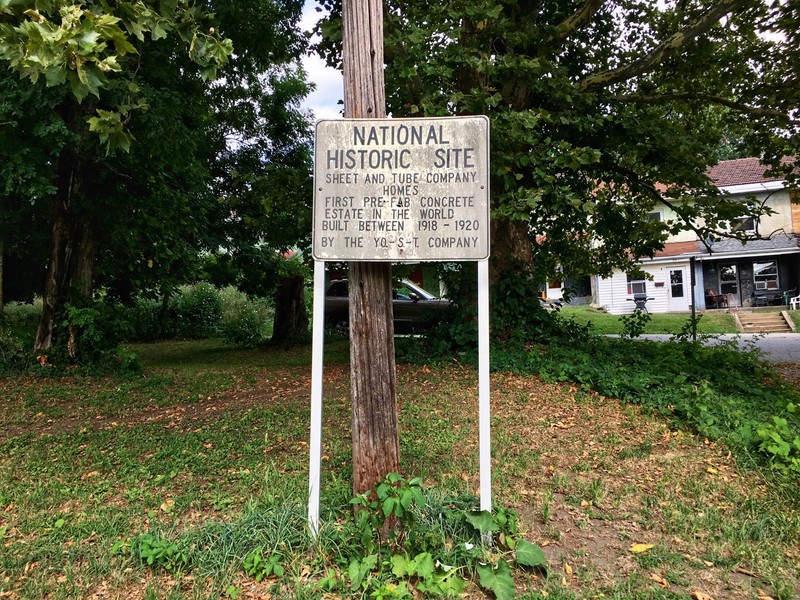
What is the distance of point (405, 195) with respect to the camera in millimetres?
3055

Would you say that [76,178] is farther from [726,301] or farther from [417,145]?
[726,301]

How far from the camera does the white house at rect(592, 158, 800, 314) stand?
23656mm

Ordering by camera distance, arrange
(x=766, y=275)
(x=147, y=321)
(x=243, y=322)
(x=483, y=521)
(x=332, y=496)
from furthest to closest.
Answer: (x=766, y=275), (x=147, y=321), (x=243, y=322), (x=332, y=496), (x=483, y=521)

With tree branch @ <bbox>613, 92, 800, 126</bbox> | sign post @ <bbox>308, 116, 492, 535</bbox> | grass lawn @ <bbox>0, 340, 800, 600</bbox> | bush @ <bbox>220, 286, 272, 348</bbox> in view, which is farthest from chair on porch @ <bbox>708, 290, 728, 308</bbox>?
sign post @ <bbox>308, 116, 492, 535</bbox>

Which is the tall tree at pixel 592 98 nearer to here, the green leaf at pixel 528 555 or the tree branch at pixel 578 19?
the tree branch at pixel 578 19

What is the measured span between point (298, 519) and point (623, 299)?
26.8 metres

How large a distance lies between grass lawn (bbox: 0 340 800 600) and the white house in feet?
68.0

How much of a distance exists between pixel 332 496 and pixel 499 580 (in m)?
1.21

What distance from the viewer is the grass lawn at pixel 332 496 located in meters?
2.84

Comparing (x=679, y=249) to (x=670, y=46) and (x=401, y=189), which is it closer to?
(x=670, y=46)

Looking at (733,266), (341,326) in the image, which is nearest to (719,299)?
(733,266)

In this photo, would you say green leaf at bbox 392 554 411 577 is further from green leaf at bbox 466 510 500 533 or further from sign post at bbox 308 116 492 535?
sign post at bbox 308 116 492 535

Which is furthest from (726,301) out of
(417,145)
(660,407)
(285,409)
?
(417,145)

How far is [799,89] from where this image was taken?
864cm
